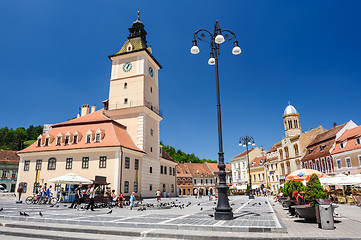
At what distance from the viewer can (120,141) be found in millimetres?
29656

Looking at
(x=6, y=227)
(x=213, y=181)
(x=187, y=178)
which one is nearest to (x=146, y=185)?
(x=6, y=227)

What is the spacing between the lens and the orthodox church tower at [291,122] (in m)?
63.3

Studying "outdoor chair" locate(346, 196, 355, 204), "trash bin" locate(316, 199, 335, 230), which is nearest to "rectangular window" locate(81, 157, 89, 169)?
"trash bin" locate(316, 199, 335, 230)

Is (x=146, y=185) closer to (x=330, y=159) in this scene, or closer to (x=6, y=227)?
(x=6, y=227)

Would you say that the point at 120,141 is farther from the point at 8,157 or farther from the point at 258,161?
the point at 258,161

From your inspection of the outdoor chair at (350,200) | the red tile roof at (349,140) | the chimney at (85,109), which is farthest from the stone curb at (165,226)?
the chimney at (85,109)

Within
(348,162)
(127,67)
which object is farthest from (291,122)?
(127,67)

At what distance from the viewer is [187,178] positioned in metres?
76.8

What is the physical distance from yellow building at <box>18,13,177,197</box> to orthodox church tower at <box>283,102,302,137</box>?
38013 mm

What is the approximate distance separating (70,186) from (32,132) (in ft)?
416

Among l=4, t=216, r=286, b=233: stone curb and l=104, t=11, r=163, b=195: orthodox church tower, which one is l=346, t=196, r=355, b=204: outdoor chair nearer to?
l=4, t=216, r=286, b=233: stone curb

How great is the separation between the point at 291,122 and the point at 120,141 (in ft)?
165

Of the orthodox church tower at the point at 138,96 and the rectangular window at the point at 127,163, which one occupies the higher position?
the orthodox church tower at the point at 138,96

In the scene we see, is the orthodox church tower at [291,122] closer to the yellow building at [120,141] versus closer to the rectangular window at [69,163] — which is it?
the yellow building at [120,141]
